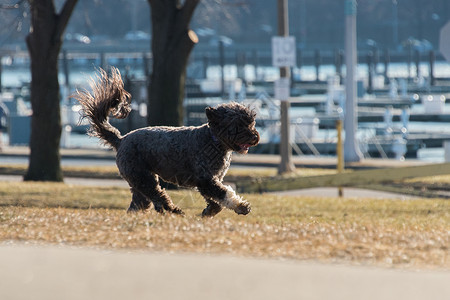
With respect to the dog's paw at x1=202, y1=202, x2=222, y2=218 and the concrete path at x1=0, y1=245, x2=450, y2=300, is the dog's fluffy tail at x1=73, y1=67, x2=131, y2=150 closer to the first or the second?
the dog's paw at x1=202, y1=202, x2=222, y2=218

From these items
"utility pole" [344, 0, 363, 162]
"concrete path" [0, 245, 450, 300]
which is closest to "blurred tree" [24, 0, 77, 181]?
"utility pole" [344, 0, 363, 162]

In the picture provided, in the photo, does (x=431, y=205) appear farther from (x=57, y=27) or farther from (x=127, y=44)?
(x=127, y=44)

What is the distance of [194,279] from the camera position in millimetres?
6629

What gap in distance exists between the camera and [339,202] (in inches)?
672

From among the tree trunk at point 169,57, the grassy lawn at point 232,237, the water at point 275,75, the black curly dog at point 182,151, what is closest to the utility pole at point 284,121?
the tree trunk at point 169,57

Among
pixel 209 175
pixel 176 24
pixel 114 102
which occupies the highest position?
pixel 176 24

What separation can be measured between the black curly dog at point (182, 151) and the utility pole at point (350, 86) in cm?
1808

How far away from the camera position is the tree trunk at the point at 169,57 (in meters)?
19.8

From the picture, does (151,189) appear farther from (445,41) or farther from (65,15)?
(65,15)

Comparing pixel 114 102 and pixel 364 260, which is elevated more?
pixel 114 102

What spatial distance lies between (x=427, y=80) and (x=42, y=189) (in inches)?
2865

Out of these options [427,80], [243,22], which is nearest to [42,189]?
[427,80]

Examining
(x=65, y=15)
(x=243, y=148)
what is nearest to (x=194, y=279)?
(x=243, y=148)

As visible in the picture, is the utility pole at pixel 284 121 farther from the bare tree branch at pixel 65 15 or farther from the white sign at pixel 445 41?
the white sign at pixel 445 41
